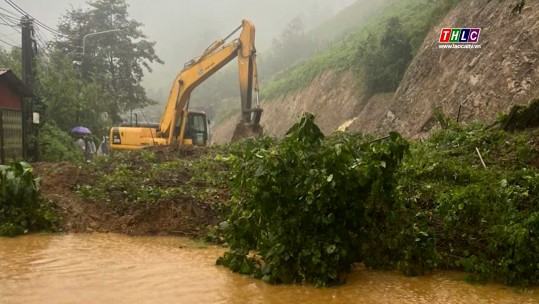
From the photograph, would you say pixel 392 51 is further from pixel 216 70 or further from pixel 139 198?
pixel 139 198

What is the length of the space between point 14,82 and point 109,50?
780 inches

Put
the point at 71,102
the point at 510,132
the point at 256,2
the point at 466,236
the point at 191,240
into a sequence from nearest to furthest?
the point at 466,236
the point at 191,240
the point at 510,132
the point at 71,102
the point at 256,2

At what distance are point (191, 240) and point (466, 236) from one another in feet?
13.5

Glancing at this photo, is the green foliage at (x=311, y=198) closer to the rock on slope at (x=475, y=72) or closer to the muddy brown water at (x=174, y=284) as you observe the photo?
the muddy brown water at (x=174, y=284)

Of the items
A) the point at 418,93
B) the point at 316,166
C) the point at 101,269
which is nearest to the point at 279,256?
the point at 316,166

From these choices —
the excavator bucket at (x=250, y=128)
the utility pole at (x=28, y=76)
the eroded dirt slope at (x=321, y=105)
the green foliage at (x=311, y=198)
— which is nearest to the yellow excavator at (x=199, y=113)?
the excavator bucket at (x=250, y=128)

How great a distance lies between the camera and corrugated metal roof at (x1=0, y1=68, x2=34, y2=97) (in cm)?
1549

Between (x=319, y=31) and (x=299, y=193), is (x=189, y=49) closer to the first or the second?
(x=319, y=31)

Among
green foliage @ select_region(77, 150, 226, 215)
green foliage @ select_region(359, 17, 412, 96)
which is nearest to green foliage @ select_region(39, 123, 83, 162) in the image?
green foliage @ select_region(77, 150, 226, 215)

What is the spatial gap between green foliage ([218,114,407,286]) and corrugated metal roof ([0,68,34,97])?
12114 millimetres

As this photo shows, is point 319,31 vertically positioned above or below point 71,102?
above

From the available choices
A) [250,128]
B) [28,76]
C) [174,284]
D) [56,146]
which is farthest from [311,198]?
[56,146]

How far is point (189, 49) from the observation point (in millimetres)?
132875

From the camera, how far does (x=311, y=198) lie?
18.9 feet
